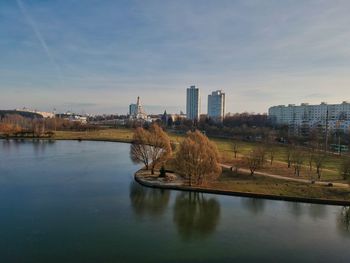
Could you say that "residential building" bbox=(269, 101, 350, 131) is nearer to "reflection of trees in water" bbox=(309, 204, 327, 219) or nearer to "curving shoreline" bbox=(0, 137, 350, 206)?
"curving shoreline" bbox=(0, 137, 350, 206)

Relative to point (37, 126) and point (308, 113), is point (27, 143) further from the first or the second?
Answer: point (308, 113)

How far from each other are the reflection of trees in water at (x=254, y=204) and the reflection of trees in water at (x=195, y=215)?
171 cm

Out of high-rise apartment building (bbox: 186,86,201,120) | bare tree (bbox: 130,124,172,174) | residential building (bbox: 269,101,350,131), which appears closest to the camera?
bare tree (bbox: 130,124,172,174)

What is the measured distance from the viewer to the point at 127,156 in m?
37.6

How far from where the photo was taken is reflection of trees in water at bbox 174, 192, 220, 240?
47.7ft

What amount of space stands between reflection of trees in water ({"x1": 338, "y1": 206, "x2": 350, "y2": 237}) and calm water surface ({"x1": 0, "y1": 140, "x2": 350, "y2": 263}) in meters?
0.06

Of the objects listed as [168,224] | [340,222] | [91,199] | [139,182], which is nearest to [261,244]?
[168,224]

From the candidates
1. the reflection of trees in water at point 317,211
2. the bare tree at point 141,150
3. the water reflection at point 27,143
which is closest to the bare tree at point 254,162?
the reflection of trees in water at point 317,211

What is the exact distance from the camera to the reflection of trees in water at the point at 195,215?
14547 mm

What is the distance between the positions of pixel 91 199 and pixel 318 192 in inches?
551

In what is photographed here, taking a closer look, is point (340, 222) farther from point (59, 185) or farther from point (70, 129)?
point (70, 129)

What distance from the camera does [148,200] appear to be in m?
19.1

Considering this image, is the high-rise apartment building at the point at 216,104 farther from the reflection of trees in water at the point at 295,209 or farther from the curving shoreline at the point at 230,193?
the reflection of trees in water at the point at 295,209

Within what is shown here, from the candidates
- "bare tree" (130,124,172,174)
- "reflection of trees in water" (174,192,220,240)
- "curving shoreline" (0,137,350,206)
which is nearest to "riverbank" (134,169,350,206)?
"curving shoreline" (0,137,350,206)
